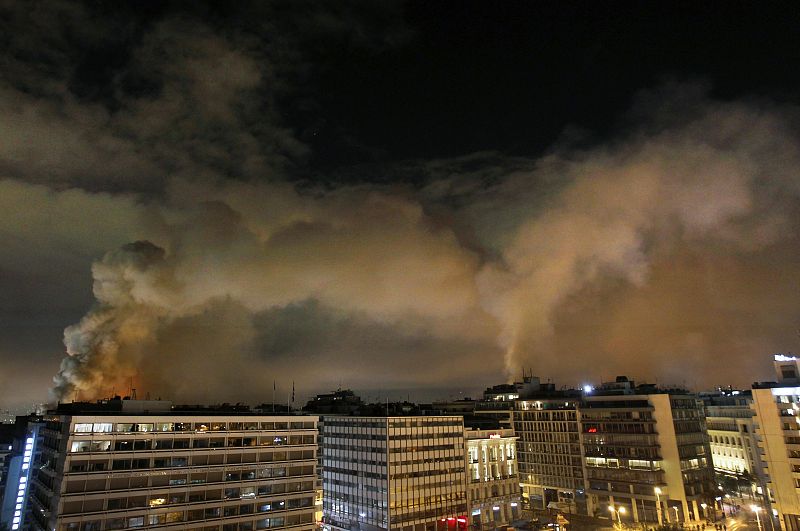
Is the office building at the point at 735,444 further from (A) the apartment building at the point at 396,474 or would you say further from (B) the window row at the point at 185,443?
(B) the window row at the point at 185,443

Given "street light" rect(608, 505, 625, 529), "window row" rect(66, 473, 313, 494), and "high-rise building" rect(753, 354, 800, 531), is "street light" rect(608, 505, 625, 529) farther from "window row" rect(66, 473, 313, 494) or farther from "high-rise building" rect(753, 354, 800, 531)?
"window row" rect(66, 473, 313, 494)

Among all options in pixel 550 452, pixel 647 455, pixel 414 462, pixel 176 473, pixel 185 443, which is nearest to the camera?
pixel 176 473

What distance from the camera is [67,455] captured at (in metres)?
62.9

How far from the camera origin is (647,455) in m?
116

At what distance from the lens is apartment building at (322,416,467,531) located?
105 meters

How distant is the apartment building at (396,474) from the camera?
344 feet

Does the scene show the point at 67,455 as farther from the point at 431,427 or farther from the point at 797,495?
the point at 797,495

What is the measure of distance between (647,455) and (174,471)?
332 feet

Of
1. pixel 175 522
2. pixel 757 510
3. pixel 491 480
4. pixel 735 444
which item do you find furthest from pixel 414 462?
pixel 735 444

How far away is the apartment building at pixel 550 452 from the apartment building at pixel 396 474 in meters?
31.9

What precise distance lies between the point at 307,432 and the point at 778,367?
99.3m

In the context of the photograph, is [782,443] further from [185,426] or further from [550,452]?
[185,426]

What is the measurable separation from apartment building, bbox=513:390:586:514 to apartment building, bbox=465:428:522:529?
9437mm

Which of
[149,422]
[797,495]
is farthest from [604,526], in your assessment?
[149,422]
